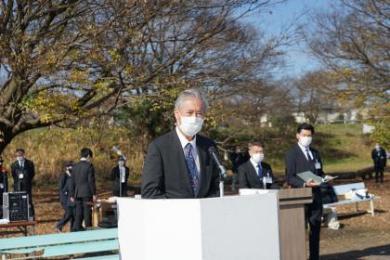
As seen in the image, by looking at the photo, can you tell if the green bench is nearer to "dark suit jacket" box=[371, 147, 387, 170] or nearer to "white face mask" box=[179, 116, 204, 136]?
"white face mask" box=[179, 116, 204, 136]

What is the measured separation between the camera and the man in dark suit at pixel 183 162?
468 centimetres

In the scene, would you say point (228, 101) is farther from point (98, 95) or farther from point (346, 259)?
point (346, 259)

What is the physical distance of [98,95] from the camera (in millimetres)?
16297

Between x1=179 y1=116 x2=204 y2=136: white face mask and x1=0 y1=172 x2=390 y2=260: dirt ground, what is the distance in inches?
266

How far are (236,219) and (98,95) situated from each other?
1257 cm

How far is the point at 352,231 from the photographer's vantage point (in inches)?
573

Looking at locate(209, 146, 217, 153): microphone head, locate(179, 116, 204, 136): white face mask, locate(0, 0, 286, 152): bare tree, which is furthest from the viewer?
locate(0, 0, 286, 152): bare tree

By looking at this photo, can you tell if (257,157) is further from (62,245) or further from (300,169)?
(62,245)

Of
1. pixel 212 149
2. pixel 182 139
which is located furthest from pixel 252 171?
pixel 182 139

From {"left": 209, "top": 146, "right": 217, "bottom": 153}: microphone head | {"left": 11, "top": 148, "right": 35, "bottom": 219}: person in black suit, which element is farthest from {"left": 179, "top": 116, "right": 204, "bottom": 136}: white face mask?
{"left": 11, "top": 148, "right": 35, "bottom": 219}: person in black suit

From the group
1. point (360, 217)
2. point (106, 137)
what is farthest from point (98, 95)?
point (106, 137)

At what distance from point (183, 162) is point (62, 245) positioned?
4270 mm

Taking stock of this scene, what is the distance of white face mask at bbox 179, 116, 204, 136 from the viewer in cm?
467

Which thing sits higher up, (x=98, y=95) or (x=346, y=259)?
(x=98, y=95)
